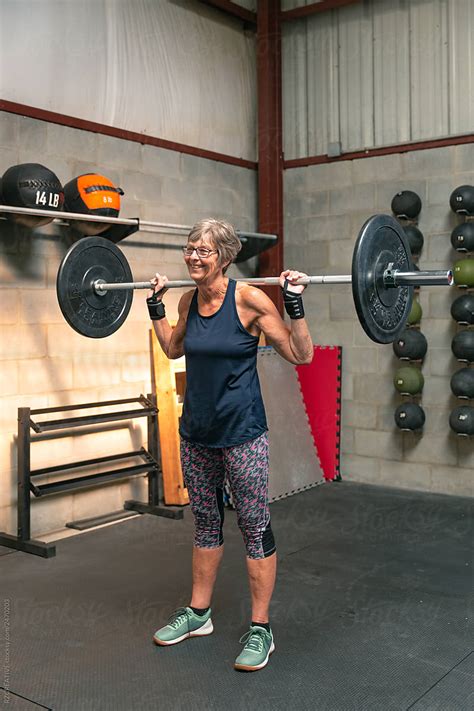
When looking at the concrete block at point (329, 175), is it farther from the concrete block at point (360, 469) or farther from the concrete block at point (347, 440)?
the concrete block at point (360, 469)

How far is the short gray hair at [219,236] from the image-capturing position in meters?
2.25

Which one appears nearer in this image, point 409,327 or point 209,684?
point 209,684

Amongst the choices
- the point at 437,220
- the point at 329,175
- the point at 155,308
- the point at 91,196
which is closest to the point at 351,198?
the point at 329,175

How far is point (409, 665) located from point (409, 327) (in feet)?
8.29

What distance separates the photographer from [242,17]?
4.97 metres

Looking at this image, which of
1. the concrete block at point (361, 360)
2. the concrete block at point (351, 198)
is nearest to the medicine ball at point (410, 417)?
the concrete block at point (361, 360)

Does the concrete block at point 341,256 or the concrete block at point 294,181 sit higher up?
the concrete block at point 294,181

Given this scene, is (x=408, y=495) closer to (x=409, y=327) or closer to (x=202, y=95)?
(x=409, y=327)

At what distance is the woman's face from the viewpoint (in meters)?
Answer: 2.24

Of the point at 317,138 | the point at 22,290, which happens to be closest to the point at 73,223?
the point at 22,290

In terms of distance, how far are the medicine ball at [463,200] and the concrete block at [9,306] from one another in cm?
238

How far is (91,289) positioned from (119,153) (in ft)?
4.39

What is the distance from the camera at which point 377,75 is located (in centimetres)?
475

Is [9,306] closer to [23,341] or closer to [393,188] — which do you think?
[23,341]
